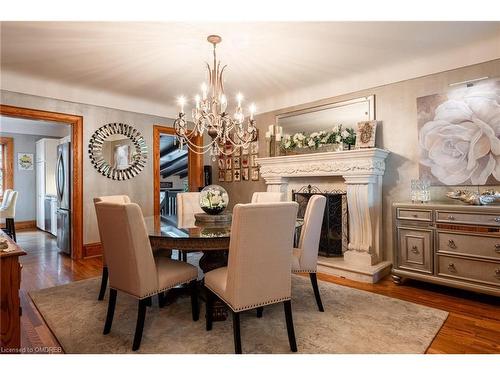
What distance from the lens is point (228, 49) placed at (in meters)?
2.73

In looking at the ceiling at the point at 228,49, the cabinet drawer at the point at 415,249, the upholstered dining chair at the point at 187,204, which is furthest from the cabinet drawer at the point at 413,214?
the upholstered dining chair at the point at 187,204

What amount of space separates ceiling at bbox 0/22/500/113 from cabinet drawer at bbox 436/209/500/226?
150cm

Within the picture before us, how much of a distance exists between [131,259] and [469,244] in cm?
273

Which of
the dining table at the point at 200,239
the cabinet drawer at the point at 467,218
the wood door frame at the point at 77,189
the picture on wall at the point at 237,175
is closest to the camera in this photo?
the dining table at the point at 200,239

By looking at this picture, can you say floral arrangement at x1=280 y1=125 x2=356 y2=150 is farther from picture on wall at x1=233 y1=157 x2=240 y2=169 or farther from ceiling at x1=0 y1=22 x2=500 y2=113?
picture on wall at x1=233 y1=157 x2=240 y2=169

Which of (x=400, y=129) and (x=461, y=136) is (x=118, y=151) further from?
(x=461, y=136)

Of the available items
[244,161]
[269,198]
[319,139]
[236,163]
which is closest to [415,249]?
[269,198]

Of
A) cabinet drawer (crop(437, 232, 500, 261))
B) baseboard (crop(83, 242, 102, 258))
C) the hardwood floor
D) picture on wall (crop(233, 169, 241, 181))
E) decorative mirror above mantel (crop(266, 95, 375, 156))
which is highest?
decorative mirror above mantel (crop(266, 95, 375, 156))

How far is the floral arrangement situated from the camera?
11.3 feet

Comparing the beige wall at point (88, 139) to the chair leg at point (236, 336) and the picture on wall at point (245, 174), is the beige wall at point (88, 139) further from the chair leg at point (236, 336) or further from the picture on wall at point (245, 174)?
the chair leg at point (236, 336)

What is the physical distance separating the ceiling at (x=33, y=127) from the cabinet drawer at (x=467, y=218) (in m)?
6.74

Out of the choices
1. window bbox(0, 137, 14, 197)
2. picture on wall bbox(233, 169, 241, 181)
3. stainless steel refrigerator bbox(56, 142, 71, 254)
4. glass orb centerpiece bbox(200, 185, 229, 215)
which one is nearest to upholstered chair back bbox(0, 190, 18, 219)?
stainless steel refrigerator bbox(56, 142, 71, 254)

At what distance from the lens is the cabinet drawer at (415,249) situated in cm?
270

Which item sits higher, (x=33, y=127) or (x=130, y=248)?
(x=33, y=127)
